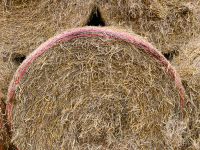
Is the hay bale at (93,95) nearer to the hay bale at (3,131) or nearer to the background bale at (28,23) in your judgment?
the hay bale at (3,131)

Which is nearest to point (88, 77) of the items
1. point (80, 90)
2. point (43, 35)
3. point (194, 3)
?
point (80, 90)

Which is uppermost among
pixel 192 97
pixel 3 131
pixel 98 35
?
pixel 98 35

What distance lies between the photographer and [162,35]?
360cm

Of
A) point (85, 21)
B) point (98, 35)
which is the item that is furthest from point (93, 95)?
point (85, 21)

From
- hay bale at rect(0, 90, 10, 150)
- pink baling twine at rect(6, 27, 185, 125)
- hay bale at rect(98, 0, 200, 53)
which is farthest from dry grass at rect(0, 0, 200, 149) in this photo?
pink baling twine at rect(6, 27, 185, 125)

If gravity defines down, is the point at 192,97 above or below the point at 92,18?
below

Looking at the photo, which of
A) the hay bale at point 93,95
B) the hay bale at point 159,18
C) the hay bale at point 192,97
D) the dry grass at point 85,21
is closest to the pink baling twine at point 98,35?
the hay bale at point 93,95

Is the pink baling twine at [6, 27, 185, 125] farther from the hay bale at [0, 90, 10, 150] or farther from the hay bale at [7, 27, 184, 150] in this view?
the hay bale at [0, 90, 10, 150]

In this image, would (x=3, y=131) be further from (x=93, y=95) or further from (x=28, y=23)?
(x=28, y=23)

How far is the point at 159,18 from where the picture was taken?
3572mm

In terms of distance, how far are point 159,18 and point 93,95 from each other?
0.76 m

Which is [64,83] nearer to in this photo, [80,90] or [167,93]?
[80,90]

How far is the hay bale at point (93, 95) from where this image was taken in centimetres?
315

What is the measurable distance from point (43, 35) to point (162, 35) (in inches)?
31.3
